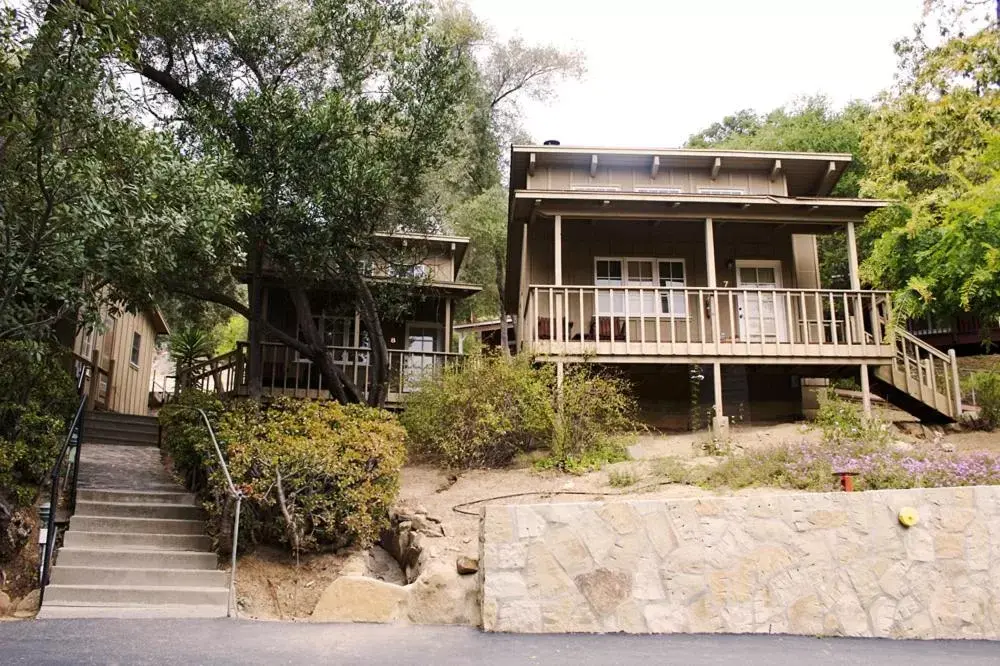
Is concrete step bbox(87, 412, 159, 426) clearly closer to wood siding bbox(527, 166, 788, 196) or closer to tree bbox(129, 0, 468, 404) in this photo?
tree bbox(129, 0, 468, 404)

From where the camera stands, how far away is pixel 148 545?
806cm

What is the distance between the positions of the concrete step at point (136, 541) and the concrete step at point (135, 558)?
19cm

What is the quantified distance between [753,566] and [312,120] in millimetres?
7972

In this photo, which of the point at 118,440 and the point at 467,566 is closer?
the point at 467,566

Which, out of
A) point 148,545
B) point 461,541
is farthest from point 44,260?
point 461,541

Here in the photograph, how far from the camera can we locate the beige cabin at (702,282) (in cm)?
1324

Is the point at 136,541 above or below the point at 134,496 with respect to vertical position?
below

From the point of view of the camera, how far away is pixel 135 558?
767 centimetres

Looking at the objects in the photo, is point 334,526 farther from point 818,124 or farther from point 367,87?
point 818,124

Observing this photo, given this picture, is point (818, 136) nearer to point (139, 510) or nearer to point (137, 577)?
point (139, 510)

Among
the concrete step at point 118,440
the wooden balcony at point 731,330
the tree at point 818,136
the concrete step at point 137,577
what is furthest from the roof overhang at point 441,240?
the tree at point 818,136

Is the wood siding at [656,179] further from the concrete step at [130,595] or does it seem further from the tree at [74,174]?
the concrete step at [130,595]

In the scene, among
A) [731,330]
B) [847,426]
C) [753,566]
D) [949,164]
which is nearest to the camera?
[753,566]

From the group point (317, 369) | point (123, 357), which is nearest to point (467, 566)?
point (317, 369)
